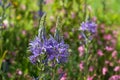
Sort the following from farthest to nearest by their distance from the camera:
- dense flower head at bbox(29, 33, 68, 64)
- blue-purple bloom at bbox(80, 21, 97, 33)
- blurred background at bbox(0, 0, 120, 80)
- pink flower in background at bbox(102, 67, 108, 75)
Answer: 1. blurred background at bbox(0, 0, 120, 80)
2. pink flower in background at bbox(102, 67, 108, 75)
3. blue-purple bloom at bbox(80, 21, 97, 33)
4. dense flower head at bbox(29, 33, 68, 64)

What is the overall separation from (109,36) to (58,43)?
3104 millimetres

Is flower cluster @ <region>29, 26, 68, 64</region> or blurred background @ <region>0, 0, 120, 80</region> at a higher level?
flower cluster @ <region>29, 26, 68, 64</region>

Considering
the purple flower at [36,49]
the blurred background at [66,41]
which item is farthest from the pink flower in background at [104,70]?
the purple flower at [36,49]

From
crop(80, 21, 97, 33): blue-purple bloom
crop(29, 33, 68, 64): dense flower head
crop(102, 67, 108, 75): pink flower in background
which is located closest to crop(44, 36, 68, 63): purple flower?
crop(29, 33, 68, 64): dense flower head

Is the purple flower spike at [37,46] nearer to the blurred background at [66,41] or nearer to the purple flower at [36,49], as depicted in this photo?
the purple flower at [36,49]

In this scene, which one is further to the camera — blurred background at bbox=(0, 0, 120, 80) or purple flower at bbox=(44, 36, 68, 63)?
blurred background at bbox=(0, 0, 120, 80)

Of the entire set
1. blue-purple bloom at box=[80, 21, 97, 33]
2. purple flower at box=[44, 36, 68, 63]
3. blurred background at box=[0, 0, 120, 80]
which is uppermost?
purple flower at box=[44, 36, 68, 63]

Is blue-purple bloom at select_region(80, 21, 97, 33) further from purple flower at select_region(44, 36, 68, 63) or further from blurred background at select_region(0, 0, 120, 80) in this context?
purple flower at select_region(44, 36, 68, 63)

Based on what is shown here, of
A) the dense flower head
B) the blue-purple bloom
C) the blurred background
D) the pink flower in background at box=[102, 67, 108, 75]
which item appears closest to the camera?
the dense flower head

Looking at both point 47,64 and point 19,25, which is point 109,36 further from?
point 47,64

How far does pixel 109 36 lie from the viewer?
616 centimetres

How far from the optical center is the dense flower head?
121 inches

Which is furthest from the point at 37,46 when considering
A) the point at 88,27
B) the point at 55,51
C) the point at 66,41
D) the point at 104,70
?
the point at 66,41

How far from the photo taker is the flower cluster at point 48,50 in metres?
3.08
